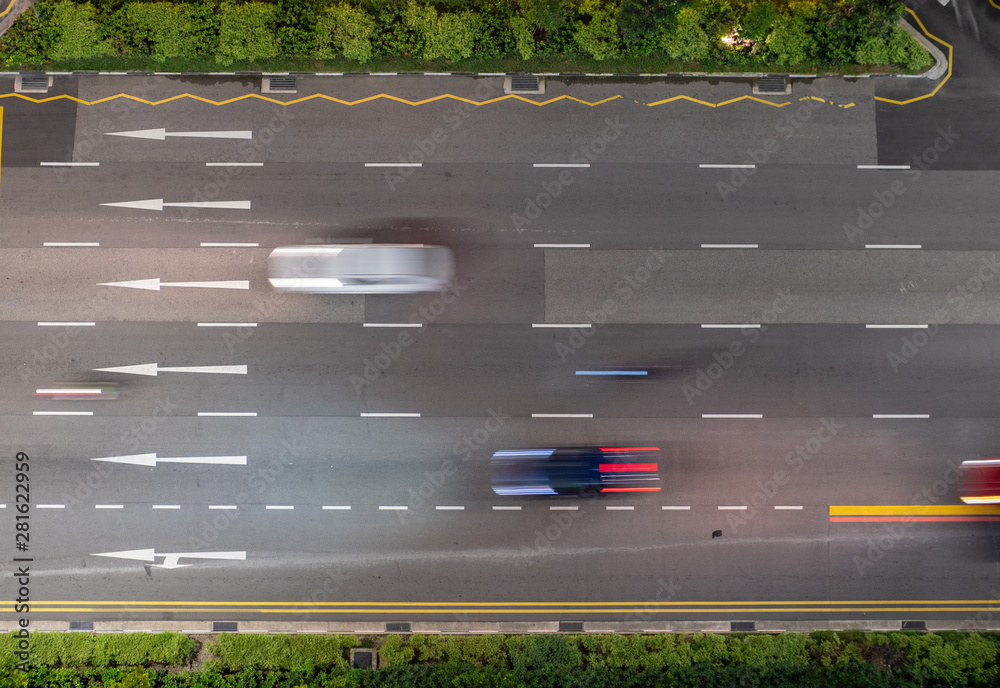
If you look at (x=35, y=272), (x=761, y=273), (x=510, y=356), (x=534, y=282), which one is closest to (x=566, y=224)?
(x=534, y=282)

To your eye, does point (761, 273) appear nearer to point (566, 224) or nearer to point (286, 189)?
point (566, 224)

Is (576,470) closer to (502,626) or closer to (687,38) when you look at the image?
(502,626)

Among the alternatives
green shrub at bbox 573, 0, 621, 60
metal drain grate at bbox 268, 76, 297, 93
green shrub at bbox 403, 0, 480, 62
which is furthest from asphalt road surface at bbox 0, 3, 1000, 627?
green shrub at bbox 573, 0, 621, 60

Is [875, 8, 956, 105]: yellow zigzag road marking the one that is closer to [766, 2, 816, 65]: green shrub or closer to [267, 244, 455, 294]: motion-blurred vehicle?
[766, 2, 816, 65]: green shrub

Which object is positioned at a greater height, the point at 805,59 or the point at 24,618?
the point at 805,59

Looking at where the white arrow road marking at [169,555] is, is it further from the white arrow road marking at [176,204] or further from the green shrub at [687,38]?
the green shrub at [687,38]

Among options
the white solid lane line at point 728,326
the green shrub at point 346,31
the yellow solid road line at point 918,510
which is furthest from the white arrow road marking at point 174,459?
the yellow solid road line at point 918,510
